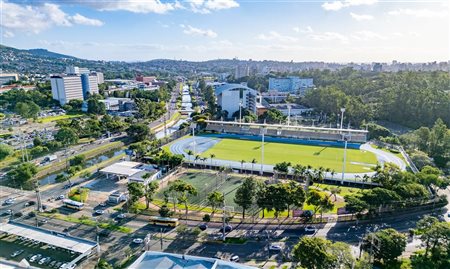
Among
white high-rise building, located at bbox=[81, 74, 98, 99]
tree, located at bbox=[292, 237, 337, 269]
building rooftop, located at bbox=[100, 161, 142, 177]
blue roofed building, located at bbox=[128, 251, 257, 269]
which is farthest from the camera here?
white high-rise building, located at bbox=[81, 74, 98, 99]

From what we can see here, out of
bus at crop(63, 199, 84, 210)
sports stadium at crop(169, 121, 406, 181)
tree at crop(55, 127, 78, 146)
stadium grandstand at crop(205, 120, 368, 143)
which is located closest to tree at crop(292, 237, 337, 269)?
sports stadium at crop(169, 121, 406, 181)

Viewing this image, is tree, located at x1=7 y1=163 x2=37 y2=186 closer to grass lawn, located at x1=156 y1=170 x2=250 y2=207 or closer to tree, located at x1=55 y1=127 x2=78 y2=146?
grass lawn, located at x1=156 y1=170 x2=250 y2=207

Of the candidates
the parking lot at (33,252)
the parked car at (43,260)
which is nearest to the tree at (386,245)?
the parking lot at (33,252)

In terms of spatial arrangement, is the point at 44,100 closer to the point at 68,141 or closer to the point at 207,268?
the point at 68,141

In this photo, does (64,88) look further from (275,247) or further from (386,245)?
(386,245)

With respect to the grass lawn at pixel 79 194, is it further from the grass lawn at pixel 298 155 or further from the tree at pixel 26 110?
the tree at pixel 26 110

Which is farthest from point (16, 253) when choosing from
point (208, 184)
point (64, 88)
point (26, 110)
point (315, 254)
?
point (64, 88)
